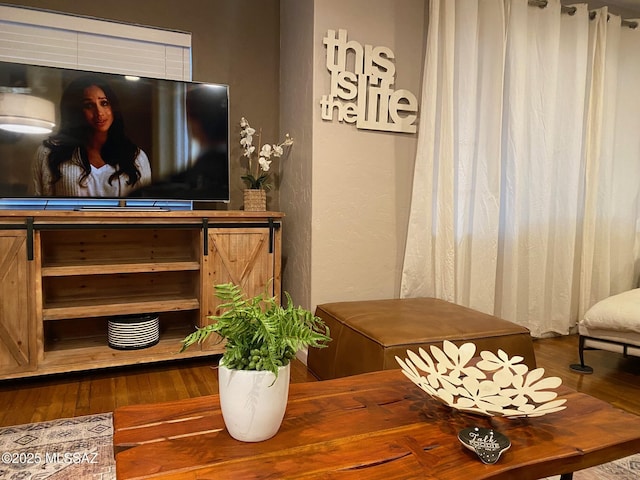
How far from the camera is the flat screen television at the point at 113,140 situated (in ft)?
7.95

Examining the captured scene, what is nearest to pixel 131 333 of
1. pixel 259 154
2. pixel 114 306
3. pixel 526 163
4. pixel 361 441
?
pixel 114 306

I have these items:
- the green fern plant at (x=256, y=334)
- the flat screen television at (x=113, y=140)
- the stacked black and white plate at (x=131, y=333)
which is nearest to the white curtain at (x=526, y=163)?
the flat screen television at (x=113, y=140)

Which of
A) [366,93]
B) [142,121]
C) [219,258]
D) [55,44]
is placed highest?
[55,44]

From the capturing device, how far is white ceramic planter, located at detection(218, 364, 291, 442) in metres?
0.99

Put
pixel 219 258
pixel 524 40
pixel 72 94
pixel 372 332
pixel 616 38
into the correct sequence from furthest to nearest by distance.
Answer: pixel 616 38 < pixel 524 40 < pixel 219 258 < pixel 72 94 < pixel 372 332

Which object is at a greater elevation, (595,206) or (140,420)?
(595,206)

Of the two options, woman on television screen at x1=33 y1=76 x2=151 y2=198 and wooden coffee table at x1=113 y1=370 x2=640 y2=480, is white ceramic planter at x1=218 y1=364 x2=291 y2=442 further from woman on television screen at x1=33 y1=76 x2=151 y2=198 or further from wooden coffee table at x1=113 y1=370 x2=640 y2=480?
woman on television screen at x1=33 y1=76 x2=151 y2=198

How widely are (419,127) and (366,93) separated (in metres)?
0.42

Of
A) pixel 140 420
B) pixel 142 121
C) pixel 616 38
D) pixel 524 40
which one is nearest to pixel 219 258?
pixel 142 121

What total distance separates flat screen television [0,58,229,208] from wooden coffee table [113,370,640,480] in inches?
69.9

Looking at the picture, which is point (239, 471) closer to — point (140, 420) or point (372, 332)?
point (140, 420)

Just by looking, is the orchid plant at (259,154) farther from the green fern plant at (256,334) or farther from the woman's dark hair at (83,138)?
the green fern plant at (256,334)

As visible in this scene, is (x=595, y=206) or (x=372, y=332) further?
(x=595, y=206)

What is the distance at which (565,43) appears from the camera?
342 cm
